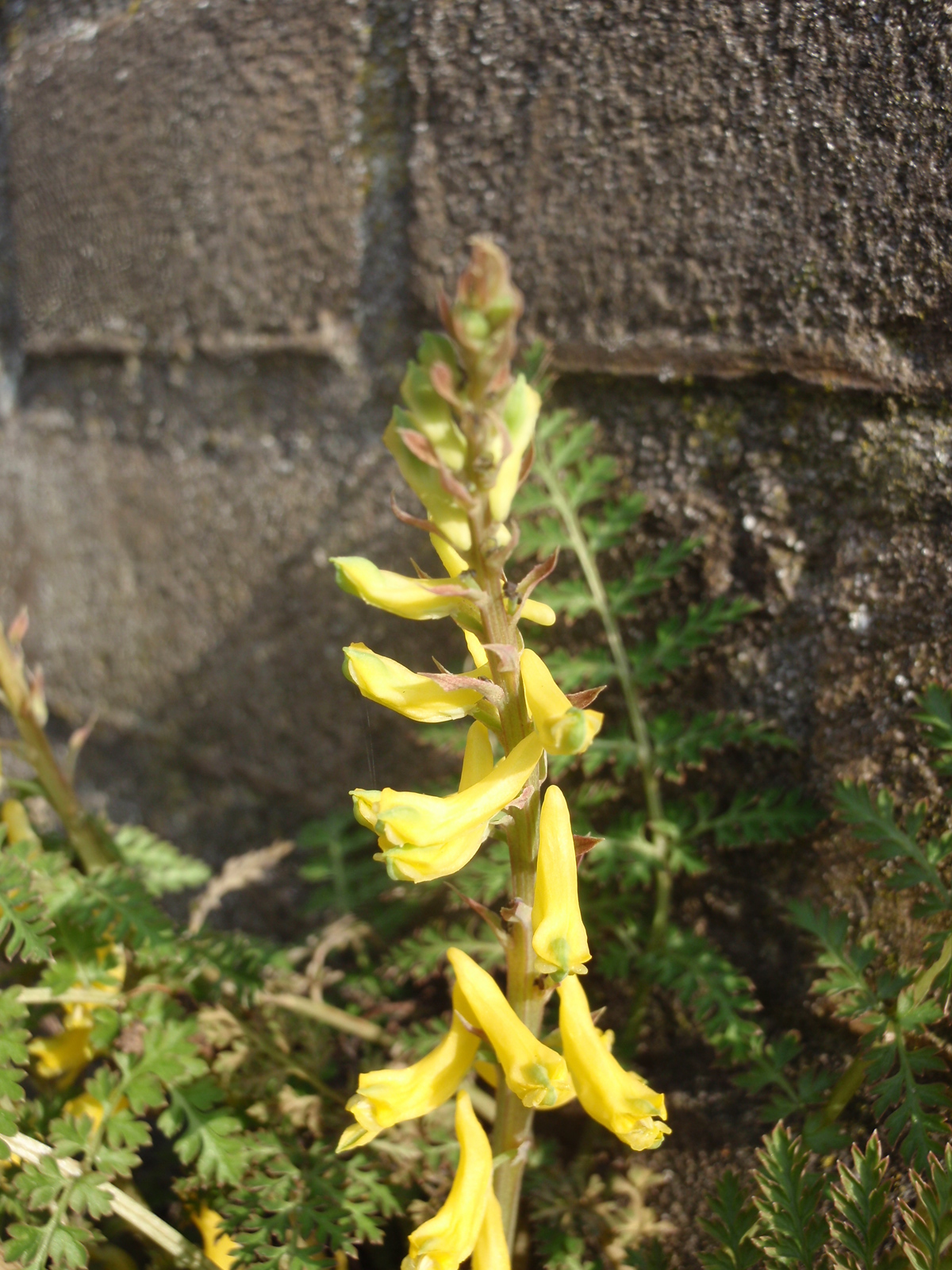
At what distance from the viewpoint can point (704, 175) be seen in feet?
5.33

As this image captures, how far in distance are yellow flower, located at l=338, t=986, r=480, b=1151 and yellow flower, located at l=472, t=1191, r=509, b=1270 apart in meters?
0.15

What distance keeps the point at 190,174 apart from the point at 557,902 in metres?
1.95

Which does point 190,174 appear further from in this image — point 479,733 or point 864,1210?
point 864,1210

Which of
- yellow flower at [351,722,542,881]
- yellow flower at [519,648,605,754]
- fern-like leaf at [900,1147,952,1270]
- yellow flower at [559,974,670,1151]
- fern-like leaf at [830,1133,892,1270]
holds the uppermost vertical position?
yellow flower at [519,648,605,754]

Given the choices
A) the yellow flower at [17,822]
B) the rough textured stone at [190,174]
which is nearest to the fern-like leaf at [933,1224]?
the yellow flower at [17,822]

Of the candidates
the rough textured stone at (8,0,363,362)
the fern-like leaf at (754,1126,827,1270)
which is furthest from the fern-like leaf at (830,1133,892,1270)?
the rough textured stone at (8,0,363,362)

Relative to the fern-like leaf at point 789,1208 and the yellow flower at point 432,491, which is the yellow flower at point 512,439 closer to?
the yellow flower at point 432,491

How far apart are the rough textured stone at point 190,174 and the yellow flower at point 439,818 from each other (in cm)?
130

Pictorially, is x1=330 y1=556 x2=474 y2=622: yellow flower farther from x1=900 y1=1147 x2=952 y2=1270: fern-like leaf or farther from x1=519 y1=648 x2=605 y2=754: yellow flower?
x1=900 y1=1147 x2=952 y2=1270: fern-like leaf

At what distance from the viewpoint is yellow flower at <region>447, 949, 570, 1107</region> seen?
42.1 inches

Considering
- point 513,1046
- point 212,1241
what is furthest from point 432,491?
point 212,1241

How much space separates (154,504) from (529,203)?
124 centimetres

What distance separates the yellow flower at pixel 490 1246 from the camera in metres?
1.18

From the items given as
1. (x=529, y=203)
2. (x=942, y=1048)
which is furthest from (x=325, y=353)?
(x=942, y=1048)
